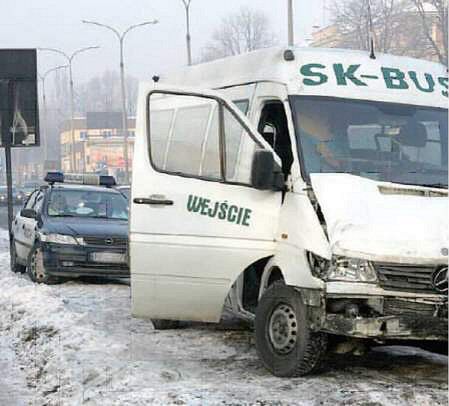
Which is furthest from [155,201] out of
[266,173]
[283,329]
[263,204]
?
[283,329]

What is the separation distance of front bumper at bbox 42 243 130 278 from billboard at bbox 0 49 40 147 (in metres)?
4.88

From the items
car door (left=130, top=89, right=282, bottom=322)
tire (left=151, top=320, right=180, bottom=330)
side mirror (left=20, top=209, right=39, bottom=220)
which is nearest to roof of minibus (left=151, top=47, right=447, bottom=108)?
car door (left=130, top=89, right=282, bottom=322)

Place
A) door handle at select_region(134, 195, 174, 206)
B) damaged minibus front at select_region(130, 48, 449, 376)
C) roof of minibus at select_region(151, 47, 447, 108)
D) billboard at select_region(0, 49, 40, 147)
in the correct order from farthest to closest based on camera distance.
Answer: billboard at select_region(0, 49, 40, 147) < door handle at select_region(134, 195, 174, 206) < roof of minibus at select_region(151, 47, 447, 108) < damaged minibus front at select_region(130, 48, 449, 376)

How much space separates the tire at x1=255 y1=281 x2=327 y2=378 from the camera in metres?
7.02

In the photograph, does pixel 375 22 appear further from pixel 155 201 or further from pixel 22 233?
pixel 155 201

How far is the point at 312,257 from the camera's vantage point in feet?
22.7

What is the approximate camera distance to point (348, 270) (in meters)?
6.67

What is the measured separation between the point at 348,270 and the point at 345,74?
2.05 m

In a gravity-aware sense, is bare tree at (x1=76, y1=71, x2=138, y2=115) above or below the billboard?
above

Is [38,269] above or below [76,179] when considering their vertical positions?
below

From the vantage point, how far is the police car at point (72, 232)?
13672 mm

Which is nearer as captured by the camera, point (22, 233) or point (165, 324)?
point (165, 324)

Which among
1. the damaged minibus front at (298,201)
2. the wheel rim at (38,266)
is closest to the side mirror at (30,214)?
the wheel rim at (38,266)

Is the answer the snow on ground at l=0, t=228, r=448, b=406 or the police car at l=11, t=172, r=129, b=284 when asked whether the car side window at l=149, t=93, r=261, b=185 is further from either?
the police car at l=11, t=172, r=129, b=284
